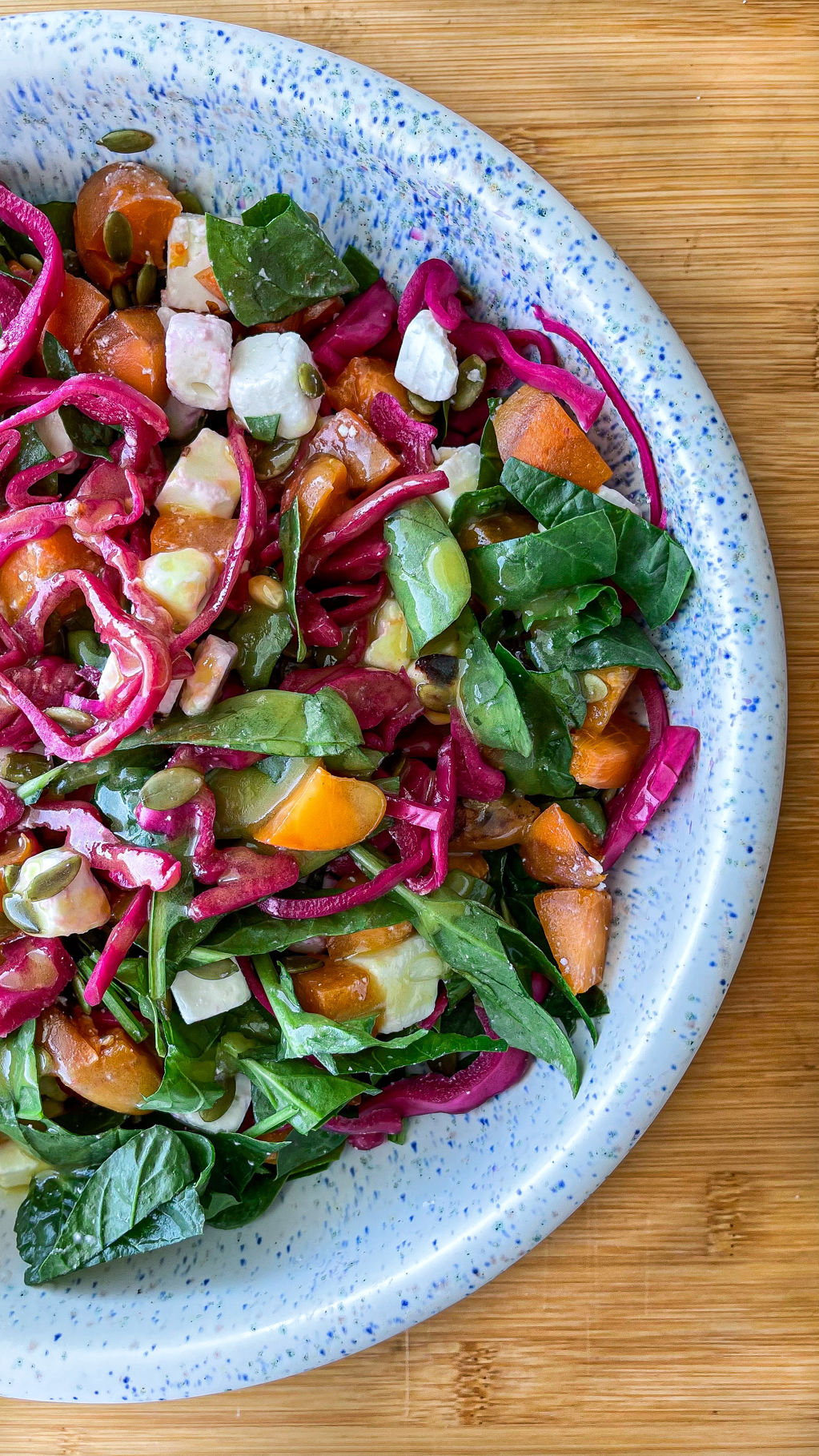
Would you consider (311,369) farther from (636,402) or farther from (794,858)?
(794,858)

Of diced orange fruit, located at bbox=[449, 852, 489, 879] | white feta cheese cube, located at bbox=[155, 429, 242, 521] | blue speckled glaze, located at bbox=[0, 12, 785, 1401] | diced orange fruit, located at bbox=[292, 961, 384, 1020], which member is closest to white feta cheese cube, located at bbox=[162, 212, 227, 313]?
blue speckled glaze, located at bbox=[0, 12, 785, 1401]

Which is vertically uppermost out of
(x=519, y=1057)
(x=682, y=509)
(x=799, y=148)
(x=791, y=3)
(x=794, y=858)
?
(x=791, y=3)

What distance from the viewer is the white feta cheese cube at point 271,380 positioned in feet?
5.00

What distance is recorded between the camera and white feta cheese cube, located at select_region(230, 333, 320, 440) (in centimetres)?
152

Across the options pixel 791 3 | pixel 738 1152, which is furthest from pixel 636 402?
pixel 738 1152

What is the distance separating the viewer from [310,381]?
1.55 m

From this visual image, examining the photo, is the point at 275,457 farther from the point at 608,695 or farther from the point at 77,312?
the point at 608,695

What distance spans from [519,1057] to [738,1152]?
0.38 meters

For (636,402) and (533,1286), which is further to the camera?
(533,1286)

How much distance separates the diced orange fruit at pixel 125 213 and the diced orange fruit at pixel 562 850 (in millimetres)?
1052

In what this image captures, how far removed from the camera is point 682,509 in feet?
4.75

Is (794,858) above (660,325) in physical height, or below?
below

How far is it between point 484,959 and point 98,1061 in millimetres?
618

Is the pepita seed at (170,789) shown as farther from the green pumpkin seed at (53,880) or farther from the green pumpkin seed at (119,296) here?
the green pumpkin seed at (119,296)
